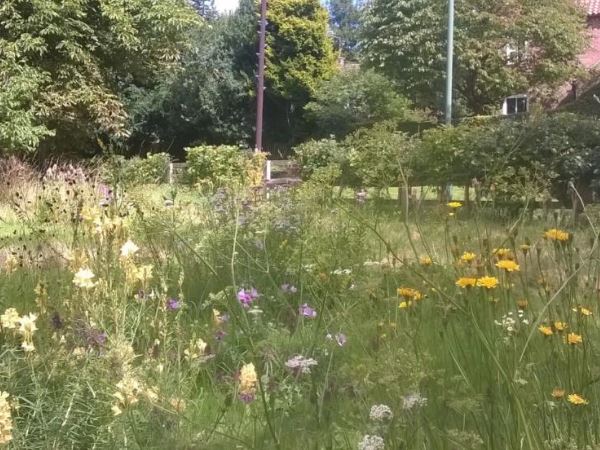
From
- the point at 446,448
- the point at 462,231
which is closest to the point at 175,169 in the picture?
the point at 462,231

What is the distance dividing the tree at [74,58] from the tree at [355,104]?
9682mm

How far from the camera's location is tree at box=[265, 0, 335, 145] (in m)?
30.4

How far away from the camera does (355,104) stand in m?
30.3

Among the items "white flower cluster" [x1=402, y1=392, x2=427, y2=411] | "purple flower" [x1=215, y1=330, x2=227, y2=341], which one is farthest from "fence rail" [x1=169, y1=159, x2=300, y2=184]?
"white flower cluster" [x1=402, y1=392, x2=427, y2=411]

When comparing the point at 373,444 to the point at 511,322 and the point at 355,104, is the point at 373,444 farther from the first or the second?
the point at 355,104

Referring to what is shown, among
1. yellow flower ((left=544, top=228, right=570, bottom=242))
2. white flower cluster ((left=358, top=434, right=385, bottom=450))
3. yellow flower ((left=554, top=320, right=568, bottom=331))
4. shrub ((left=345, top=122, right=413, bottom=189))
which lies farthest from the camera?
shrub ((left=345, top=122, right=413, bottom=189))

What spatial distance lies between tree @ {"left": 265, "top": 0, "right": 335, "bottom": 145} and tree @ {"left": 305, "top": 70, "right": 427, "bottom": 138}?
75cm

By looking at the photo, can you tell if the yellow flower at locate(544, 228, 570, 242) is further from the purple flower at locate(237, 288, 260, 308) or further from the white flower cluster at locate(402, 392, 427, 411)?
the purple flower at locate(237, 288, 260, 308)

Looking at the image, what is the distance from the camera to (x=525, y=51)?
90.7 ft

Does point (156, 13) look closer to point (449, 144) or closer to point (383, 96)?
point (449, 144)

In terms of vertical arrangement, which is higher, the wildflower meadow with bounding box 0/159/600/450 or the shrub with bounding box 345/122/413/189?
the shrub with bounding box 345/122/413/189

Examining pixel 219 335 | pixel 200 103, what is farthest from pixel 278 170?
pixel 219 335

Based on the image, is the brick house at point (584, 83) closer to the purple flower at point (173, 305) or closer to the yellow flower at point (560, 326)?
the purple flower at point (173, 305)

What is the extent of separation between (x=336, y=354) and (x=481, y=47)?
26502 mm
